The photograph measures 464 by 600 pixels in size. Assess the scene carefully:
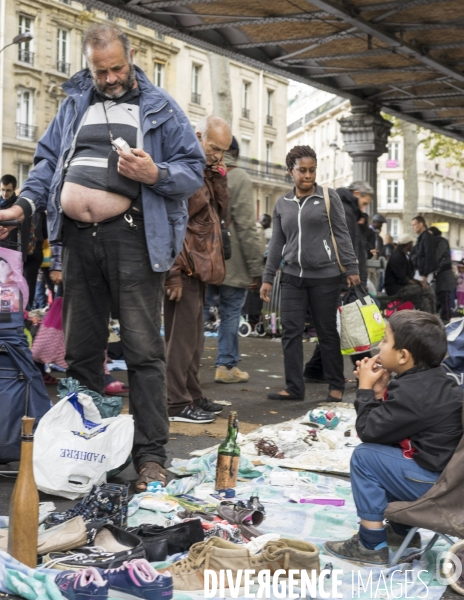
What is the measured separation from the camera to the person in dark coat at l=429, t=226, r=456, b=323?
18.1 meters

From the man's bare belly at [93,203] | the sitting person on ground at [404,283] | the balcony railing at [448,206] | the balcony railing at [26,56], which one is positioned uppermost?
the balcony railing at [26,56]

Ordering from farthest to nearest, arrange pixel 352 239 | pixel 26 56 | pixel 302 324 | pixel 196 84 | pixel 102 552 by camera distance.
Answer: pixel 196 84 < pixel 26 56 < pixel 352 239 < pixel 302 324 < pixel 102 552

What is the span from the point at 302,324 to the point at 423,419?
4157 mm

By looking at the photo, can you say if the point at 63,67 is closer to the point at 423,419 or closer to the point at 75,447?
the point at 75,447

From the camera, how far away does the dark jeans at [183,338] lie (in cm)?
657

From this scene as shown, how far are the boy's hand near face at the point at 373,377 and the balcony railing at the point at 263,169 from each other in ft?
183

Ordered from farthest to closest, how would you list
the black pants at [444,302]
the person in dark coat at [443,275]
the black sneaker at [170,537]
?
the black pants at [444,302] → the person in dark coat at [443,275] → the black sneaker at [170,537]

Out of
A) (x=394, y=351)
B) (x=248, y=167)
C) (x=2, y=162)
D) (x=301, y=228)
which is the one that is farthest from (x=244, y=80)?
(x=394, y=351)

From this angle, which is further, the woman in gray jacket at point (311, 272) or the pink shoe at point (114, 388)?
the pink shoe at point (114, 388)

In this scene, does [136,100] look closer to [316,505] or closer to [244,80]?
[316,505]

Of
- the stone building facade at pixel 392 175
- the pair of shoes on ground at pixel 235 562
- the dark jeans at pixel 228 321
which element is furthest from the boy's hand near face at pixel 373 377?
the stone building facade at pixel 392 175

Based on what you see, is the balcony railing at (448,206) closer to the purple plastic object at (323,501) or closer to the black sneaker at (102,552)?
the purple plastic object at (323,501)

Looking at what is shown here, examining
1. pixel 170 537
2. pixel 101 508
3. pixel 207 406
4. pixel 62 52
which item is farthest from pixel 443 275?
Answer: pixel 62 52

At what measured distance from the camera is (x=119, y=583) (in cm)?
326
